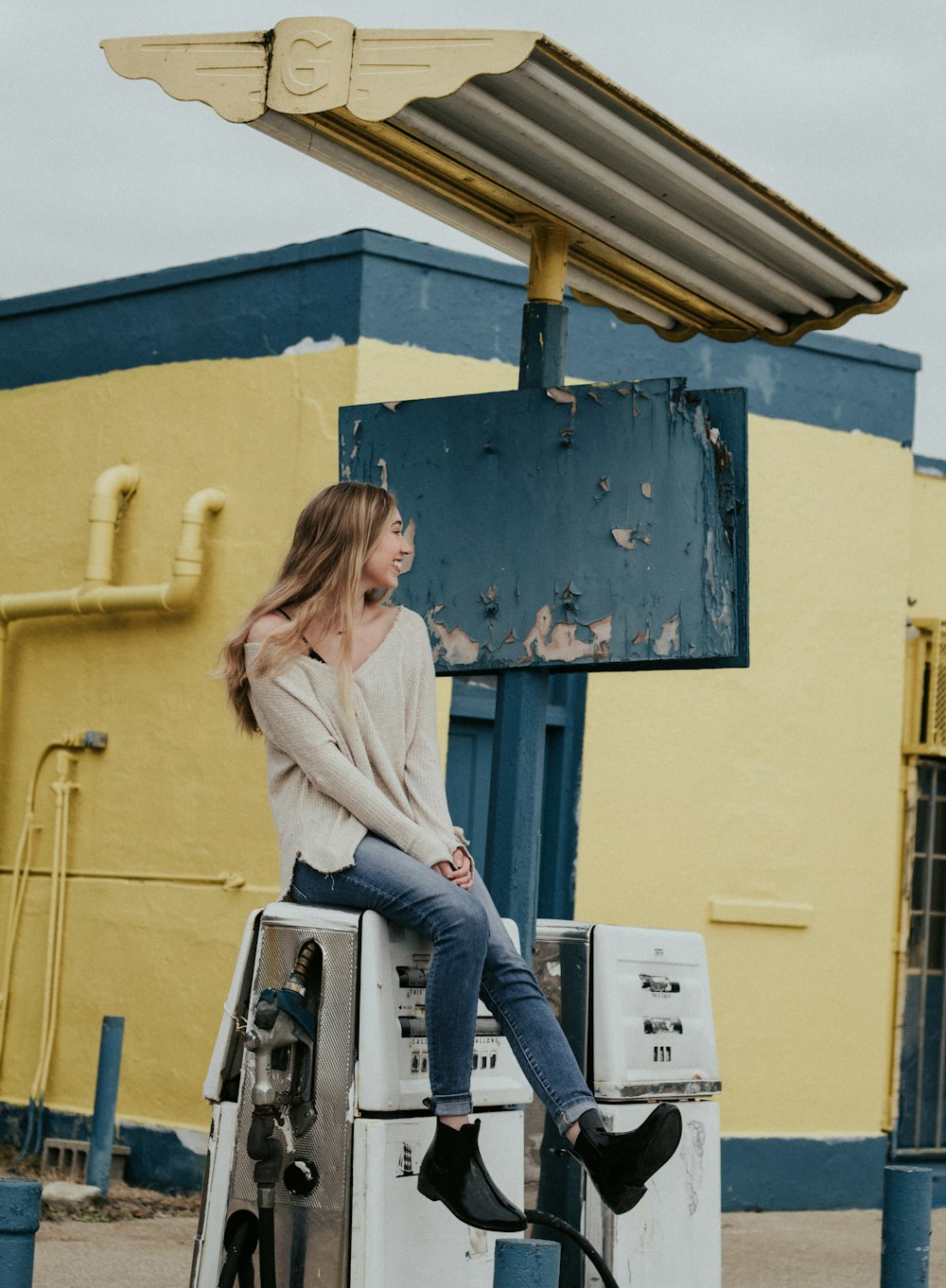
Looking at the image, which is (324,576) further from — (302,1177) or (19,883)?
(19,883)

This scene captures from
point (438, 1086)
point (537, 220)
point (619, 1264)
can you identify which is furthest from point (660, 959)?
point (537, 220)

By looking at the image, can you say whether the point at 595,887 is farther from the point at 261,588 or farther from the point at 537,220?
the point at 537,220

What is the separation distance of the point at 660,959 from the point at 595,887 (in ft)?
12.5

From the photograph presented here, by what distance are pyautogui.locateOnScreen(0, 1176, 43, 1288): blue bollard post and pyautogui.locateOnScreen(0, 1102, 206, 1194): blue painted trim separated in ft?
16.9

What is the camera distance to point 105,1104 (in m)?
8.55

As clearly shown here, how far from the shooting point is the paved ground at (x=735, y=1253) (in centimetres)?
687

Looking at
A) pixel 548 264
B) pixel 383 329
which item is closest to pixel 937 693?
pixel 383 329

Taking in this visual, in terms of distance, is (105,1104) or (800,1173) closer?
(105,1104)

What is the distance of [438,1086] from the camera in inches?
167

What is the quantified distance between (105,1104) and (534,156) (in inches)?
206

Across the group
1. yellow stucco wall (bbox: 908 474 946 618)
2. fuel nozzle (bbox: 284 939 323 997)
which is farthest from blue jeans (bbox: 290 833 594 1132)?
yellow stucco wall (bbox: 908 474 946 618)

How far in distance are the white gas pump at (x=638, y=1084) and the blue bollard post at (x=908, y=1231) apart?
753mm

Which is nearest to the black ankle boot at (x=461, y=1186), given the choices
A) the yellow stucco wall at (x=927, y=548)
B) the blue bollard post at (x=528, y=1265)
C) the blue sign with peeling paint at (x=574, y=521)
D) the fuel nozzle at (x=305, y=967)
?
the fuel nozzle at (x=305, y=967)

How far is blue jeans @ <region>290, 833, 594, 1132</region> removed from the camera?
4.23 m
